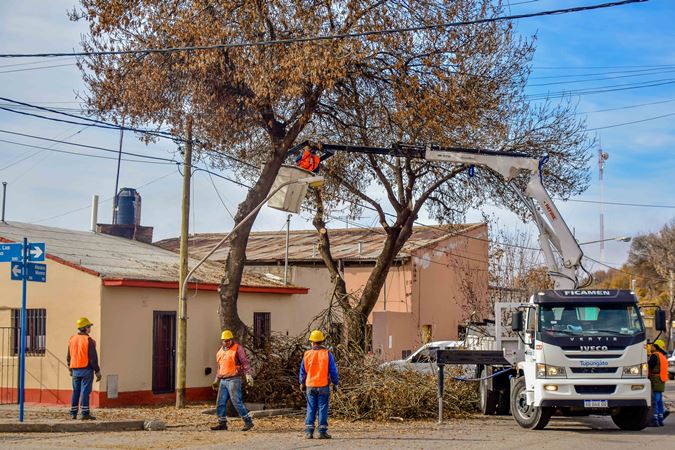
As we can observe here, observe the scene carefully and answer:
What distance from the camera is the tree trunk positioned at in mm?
20062

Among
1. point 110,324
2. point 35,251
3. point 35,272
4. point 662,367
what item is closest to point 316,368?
point 35,272

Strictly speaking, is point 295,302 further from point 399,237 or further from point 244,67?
point 244,67

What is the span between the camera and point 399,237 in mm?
26891

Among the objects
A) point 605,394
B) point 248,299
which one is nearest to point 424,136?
point 248,299

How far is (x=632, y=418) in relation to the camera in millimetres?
17531

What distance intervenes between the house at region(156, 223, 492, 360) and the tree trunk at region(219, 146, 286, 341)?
1728 cm

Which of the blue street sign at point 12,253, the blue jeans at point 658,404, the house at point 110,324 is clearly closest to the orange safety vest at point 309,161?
the house at point 110,324

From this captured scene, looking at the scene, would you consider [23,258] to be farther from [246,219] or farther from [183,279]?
[246,219]

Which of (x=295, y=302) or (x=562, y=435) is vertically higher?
(x=295, y=302)

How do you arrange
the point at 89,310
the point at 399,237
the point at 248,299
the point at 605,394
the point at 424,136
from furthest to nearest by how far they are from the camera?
the point at 399,237 < the point at 248,299 < the point at 424,136 < the point at 89,310 < the point at 605,394

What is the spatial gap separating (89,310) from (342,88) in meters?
7.54

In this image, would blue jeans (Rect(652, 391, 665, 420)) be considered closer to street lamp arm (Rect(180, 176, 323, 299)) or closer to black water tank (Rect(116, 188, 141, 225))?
street lamp arm (Rect(180, 176, 323, 299))

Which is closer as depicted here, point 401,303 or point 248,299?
point 248,299

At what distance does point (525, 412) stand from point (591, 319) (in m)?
2.26
